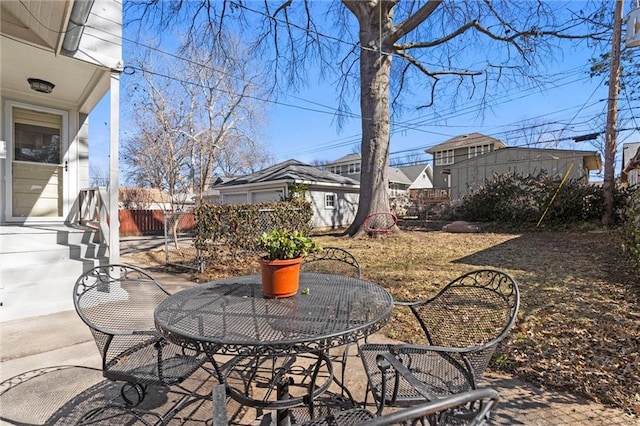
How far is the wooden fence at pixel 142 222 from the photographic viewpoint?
637 inches

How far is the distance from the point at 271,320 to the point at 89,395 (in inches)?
61.6

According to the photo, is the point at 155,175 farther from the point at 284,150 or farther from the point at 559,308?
the point at 559,308

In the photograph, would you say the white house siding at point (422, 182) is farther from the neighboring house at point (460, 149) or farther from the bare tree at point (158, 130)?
the bare tree at point (158, 130)

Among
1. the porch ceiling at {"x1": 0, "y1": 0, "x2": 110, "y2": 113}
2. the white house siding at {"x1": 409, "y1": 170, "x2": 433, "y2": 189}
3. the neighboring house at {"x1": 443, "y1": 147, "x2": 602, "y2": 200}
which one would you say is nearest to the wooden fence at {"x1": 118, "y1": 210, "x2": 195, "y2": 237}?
the porch ceiling at {"x1": 0, "y1": 0, "x2": 110, "y2": 113}

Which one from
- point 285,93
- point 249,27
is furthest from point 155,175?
point 249,27

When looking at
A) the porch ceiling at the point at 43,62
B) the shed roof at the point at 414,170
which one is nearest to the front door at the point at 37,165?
the porch ceiling at the point at 43,62

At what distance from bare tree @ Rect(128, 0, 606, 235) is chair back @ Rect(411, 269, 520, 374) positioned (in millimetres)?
6988

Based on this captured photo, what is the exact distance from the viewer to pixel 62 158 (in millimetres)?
5426

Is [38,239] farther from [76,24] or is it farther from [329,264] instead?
[329,264]

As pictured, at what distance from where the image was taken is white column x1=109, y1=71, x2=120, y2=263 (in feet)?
12.8

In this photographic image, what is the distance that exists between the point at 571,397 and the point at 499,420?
620mm

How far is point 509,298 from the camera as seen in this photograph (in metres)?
1.91

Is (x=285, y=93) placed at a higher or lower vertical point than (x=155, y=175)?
higher

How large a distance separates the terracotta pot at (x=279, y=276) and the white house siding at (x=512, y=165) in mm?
15911
